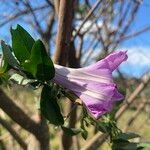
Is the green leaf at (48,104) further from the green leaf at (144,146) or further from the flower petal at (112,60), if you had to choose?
the green leaf at (144,146)

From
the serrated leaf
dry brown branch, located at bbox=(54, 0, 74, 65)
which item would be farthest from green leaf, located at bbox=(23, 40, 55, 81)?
dry brown branch, located at bbox=(54, 0, 74, 65)

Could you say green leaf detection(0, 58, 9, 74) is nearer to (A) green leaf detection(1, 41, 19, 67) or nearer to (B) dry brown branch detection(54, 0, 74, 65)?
(A) green leaf detection(1, 41, 19, 67)

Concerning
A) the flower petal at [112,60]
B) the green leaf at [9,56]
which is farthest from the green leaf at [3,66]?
the flower petal at [112,60]

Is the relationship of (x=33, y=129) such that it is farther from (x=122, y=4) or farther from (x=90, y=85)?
Result: (x=122, y=4)

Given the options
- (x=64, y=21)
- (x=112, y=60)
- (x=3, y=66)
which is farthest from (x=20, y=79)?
(x=64, y=21)

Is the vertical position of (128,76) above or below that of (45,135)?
below

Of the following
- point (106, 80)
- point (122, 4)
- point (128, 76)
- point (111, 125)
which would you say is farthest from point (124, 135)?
point (128, 76)
